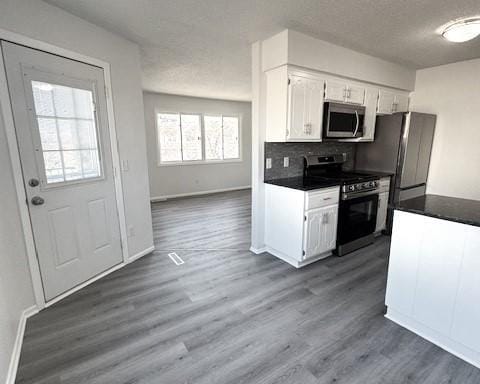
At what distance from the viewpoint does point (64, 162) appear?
2297 millimetres

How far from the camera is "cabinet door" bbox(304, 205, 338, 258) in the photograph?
2.78 m

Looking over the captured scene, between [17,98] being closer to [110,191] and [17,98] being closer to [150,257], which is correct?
[110,191]

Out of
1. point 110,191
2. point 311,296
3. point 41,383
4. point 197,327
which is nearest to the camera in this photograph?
point 41,383

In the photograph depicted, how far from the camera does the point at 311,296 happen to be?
2.38 m

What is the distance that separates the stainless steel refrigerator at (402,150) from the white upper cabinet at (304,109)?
1.32 metres

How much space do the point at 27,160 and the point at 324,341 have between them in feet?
8.89

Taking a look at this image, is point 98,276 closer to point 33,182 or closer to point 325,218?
point 33,182

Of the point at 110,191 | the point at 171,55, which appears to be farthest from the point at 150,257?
the point at 171,55

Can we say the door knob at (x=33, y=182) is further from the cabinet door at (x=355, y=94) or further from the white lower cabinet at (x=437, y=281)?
the cabinet door at (x=355, y=94)

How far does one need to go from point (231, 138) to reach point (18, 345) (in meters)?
6.23

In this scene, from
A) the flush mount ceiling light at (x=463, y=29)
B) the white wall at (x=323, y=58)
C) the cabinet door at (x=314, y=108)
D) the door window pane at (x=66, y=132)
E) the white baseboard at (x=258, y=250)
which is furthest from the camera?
the white baseboard at (x=258, y=250)

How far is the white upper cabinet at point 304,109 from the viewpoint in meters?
2.73

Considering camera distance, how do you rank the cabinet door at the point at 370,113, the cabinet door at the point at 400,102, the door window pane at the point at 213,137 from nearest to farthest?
the cabinet door at the point at 370,113 < the cabinet door at the point at 400,102 < the door window pane at the point at 213,137

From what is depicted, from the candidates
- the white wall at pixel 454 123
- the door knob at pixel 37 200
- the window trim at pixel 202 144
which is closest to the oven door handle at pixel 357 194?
the white wall at pixel 454 123
